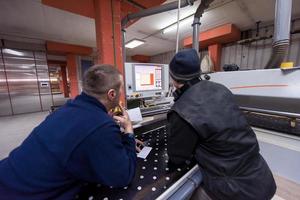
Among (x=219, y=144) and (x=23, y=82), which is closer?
(x=219, y=144)

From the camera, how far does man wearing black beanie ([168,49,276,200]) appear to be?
72 centimetres

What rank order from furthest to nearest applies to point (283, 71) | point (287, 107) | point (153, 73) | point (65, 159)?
1. point (153, 73)
2. point (287, 107)
3. point (283, 71)
4. point (65, 159)

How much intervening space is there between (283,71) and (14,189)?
Result: 1.61 meters

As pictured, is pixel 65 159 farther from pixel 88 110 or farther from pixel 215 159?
pixel 215 159

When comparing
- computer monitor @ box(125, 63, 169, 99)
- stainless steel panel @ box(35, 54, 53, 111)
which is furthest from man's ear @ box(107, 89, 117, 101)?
stainless steel panel @ box(35, 54, 53, 111)

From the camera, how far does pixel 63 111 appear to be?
66cm

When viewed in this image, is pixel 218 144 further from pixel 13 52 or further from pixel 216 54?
pixel 13 52

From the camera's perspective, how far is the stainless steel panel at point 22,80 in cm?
536

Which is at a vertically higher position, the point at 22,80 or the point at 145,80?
the point at 22,80

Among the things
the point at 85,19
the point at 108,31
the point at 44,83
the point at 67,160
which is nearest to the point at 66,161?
the point at 67,160

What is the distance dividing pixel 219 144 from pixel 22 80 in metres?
7.46

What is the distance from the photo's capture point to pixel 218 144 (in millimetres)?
729

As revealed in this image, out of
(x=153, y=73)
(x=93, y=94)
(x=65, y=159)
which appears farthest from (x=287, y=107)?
(x=65, y=159)

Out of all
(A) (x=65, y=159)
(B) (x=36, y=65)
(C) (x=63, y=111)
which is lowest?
(A) (x=65, y=159)
